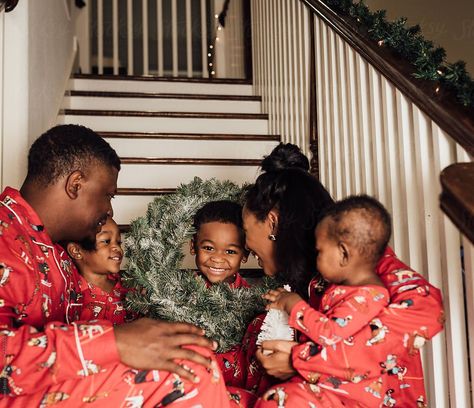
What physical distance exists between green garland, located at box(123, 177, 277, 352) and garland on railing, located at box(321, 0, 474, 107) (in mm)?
844

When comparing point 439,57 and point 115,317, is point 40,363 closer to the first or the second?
point 115,317

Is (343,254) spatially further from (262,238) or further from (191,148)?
(191,148)

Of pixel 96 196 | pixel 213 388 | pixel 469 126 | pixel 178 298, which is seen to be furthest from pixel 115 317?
pixel 469 126

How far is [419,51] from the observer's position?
5.53 feet

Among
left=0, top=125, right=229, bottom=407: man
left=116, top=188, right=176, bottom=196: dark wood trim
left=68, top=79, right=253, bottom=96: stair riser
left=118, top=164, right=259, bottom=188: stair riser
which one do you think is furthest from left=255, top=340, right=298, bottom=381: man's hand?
left=68, top=79, right=253, bottom=96: stair riser

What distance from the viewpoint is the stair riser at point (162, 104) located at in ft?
13.1

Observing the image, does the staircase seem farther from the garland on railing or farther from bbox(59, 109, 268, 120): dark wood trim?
the garland on railing

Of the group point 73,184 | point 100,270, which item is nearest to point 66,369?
point 73,184

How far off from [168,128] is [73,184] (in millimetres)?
2202

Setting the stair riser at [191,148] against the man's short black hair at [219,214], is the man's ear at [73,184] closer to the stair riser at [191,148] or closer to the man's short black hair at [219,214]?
the man's short black hair at [219,214]

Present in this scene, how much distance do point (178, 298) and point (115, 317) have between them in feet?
1.86

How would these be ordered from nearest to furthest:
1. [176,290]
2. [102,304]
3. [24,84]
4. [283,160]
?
[176,290], [283,160], [102,304], [24,84]

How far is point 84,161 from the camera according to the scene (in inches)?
65.2

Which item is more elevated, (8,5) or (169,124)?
(8,5)
